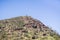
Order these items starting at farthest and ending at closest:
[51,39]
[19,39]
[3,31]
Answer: [3,31]
[19,39]
[51,39]

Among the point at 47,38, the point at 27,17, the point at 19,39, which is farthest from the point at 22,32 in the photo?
the point at 47,38

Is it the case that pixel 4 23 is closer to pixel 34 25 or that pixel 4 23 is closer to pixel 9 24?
pixel 9 24

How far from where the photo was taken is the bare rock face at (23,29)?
112 feet

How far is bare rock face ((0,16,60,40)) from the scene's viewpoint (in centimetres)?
3400

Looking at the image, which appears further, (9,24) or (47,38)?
(9,24)

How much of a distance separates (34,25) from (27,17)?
2.99 metres

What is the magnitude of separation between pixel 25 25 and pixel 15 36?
5.71 metres

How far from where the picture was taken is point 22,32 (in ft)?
121

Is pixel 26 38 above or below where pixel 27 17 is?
below

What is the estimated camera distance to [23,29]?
37938mm

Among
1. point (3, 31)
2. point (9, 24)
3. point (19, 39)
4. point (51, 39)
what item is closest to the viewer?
Answer: point (51, 39)

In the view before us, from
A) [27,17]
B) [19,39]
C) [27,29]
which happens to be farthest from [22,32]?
[27,17]

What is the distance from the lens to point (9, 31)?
121 feet

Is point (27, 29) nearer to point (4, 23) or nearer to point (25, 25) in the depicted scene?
point (25, 25)
